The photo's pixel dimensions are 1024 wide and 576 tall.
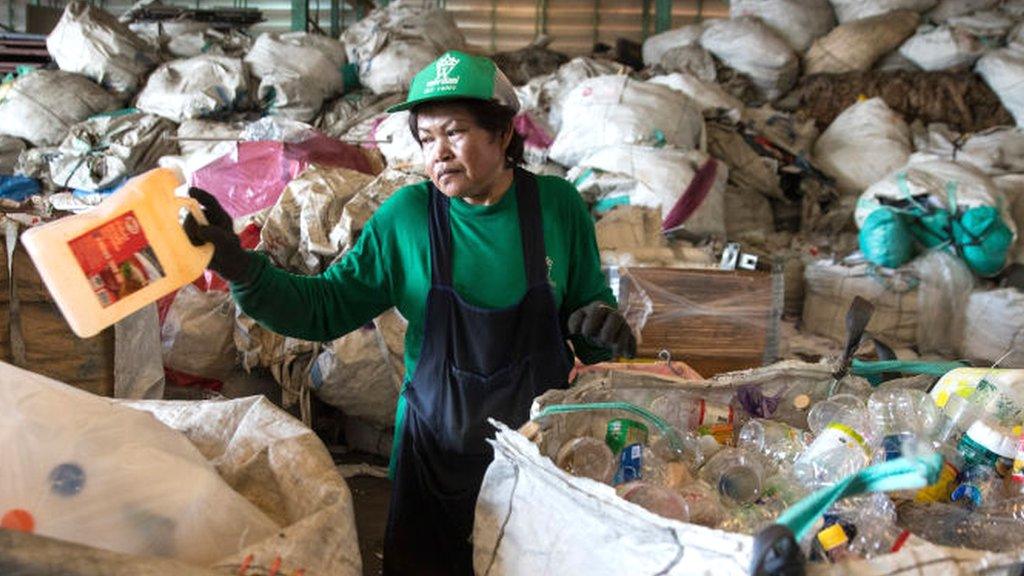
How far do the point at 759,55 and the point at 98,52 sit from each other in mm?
4312

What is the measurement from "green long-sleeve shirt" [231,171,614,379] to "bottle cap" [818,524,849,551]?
0.78m

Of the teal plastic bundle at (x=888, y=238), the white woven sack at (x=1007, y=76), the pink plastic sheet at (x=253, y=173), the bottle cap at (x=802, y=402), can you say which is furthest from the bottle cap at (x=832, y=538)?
the white woven sack at (x=1007, y=76)

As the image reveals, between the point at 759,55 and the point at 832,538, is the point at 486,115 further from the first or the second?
the point at 759,55

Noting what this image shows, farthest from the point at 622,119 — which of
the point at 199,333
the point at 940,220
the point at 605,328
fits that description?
the point at 605,328

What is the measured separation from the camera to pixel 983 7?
17.2ft

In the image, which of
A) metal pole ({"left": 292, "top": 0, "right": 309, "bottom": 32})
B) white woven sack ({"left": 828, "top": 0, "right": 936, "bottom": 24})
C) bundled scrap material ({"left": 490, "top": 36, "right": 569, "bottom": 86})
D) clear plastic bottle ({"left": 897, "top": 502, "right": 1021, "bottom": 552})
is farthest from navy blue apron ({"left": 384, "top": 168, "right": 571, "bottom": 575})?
metal pole ({"left": 292, "top": 0, "right": 309, "bottom": 32})

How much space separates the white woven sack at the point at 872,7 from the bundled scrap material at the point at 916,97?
56cm

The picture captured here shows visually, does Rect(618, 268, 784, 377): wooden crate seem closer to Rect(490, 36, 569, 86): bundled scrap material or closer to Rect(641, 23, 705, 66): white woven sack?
Rect(490, 36, 569, 86): bundled scrap material

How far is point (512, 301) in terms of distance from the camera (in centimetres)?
147

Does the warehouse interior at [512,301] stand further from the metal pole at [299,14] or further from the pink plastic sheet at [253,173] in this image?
the metal pole at [299,14]

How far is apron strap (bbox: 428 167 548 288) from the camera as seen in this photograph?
145 centimetres

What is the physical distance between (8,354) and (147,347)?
34 centimetres

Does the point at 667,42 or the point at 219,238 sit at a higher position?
the point at 219,238

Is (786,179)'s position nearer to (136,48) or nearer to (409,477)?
(409,477)
